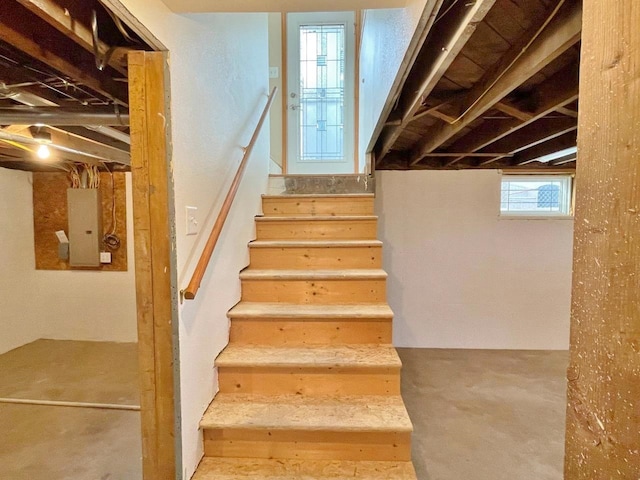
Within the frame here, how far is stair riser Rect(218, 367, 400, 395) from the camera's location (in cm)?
173

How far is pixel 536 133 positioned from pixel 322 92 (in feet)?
10.0

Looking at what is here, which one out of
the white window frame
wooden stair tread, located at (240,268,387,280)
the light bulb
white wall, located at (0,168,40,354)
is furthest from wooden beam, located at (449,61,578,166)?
white wall, located at (0,168,40,354)

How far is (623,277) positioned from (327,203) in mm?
2487

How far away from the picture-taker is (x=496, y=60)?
60.5 inches

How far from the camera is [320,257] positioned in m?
2.40

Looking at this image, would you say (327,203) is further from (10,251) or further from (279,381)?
(10,251)

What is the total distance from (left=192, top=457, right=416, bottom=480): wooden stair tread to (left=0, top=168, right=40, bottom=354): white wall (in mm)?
3307

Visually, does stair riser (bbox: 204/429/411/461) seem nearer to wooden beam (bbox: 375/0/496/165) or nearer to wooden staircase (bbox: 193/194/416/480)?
wooden staircase (bbox: 193/194/416/480)

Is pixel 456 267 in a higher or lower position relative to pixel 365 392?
higher

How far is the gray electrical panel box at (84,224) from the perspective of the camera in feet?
11.6

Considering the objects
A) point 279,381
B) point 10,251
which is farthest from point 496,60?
point 10,251

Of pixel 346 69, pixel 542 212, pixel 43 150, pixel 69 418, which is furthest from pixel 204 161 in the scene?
pixel 346 69

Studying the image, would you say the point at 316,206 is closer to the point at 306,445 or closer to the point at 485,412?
the point at 306,445

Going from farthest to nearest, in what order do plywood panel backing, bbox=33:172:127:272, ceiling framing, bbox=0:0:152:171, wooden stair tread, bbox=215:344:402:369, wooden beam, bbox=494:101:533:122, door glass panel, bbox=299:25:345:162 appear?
door glass panel, bbox=299:25:345:162
plywood panel backing, bbox=33:172:127:272
wooden beam, bbox=494:101:533:122
wooden stair tread, bbox=215:344:402:369
ceiling framing, bbox=0:0:152:171
